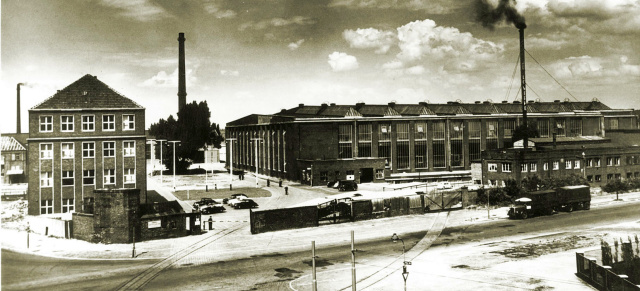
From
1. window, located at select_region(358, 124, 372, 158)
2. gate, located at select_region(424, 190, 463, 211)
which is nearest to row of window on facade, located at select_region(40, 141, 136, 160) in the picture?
gate, located at select_region(424, 190, 463, 211)

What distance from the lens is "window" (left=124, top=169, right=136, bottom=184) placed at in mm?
40812

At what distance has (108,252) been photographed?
97.2 ft

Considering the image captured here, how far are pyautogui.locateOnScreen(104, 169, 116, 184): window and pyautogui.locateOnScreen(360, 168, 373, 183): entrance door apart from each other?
32806 mm

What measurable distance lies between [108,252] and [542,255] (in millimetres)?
25155

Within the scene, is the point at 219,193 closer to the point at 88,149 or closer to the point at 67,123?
the point at 88,149

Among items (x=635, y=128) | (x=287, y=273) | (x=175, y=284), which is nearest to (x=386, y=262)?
(x=287, y=273)

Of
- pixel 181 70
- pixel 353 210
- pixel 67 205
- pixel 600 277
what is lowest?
pixel 600 277

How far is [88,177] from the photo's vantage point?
39.4 m

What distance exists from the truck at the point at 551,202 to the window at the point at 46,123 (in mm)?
36870

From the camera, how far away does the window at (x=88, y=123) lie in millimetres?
39256

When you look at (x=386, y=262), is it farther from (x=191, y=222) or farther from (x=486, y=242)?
(x=191, y=222)

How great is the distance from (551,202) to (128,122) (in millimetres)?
35325

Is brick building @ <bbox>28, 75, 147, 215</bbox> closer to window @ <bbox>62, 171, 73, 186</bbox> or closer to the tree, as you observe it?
window @ <bbox>62, 171, 73, 186</bbox>

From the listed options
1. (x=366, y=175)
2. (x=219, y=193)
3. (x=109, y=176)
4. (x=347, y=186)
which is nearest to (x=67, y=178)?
(x=109, y=176)
